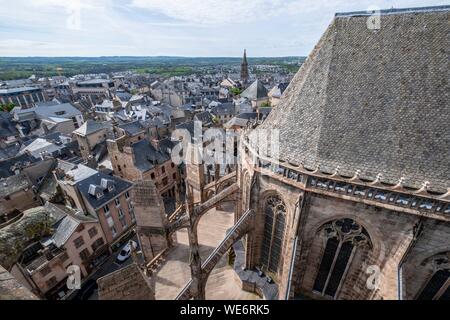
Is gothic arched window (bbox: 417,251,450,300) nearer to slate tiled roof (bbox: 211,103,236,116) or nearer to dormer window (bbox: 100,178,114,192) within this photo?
dormer window (bbox: 100,178,114,192)

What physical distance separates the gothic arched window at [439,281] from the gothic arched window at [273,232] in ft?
26.2

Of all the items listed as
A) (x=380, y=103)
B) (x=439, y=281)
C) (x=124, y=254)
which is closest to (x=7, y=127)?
(x=124, y=254)

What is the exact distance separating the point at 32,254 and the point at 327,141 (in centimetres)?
3273

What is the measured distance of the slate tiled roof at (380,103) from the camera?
36.8ft

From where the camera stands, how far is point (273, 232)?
1598 cm

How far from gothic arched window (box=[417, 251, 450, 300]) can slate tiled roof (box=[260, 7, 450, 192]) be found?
4127 mm

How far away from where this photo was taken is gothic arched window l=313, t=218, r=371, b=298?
41.9 ft

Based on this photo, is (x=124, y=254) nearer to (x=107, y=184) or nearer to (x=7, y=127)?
(x=107, y=184)

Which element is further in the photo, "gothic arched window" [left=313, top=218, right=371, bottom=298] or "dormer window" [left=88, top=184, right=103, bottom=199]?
"dormer window" [left=88, top=184, right=103, bottom=199]

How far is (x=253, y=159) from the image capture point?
583 inches

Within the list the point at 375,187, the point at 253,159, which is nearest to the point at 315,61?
the point at 253,159

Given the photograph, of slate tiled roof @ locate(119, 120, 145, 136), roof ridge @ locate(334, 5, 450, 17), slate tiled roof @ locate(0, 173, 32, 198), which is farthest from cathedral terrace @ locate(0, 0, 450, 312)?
slate tiled roof @ locate(119, 120, 145, 136)

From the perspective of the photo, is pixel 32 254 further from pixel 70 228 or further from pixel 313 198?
pixel 313 198

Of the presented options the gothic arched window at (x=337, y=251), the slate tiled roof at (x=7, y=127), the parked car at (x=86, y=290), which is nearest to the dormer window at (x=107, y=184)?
the parked car at (x=86, y=290)
